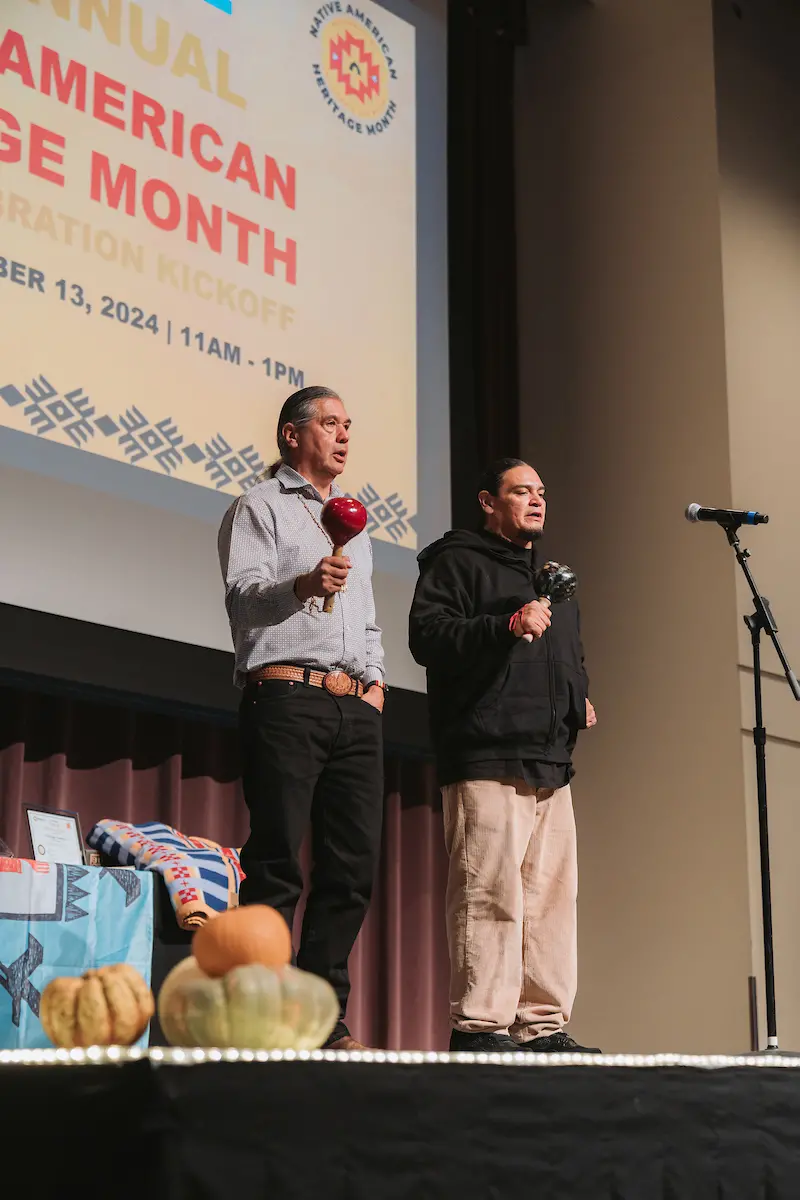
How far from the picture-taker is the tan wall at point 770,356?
4.41 m

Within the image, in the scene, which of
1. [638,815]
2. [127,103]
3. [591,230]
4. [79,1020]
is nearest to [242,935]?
[79,1020]

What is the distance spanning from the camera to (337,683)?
235 centimetres

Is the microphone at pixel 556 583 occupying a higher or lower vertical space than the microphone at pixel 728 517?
lower

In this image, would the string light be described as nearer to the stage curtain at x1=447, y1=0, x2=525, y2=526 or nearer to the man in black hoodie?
the man in black hoodie

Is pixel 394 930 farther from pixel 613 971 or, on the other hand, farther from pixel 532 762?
pixel 532 762

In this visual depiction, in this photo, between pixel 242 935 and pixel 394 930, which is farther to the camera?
pixel 394 930

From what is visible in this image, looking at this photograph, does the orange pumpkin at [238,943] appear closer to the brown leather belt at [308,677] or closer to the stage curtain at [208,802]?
the brown leather belt at [308,677]

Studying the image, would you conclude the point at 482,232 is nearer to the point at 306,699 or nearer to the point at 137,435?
the point at 137,435

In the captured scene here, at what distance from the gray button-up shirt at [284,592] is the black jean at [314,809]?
7 cm

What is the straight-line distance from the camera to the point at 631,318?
5008 mm

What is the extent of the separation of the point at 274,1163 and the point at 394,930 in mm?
3223

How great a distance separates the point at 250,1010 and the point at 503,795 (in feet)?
4.00

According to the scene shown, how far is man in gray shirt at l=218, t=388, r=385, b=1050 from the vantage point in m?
2.24

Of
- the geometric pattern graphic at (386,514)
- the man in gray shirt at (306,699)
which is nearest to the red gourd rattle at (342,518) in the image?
the man in gray shirt at (306,699)
